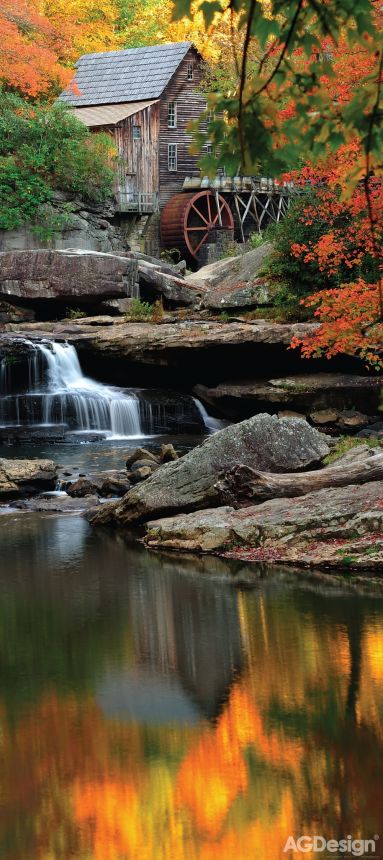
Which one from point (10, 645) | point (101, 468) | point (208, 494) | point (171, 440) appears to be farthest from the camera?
point (171, 440)

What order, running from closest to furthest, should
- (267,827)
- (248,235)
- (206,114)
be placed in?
1. (206,114)
2. (267,827)
3. (248,235)

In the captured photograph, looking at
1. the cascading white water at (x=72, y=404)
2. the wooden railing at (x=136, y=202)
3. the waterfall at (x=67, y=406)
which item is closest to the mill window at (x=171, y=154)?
the wooden railing at (x=136, y=202)

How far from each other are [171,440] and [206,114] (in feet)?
58.7

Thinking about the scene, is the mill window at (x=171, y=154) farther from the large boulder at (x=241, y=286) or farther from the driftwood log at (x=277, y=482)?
the driftwood log at (x=277, y=482)

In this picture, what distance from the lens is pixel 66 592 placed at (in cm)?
1123

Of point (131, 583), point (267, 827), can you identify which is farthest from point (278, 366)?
point (267, 827)

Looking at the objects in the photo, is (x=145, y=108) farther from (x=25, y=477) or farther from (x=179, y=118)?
(x=25, y=477)

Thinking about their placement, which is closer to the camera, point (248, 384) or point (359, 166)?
point (359, 166)

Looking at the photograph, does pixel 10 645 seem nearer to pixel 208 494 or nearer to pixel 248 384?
pixel 208 494

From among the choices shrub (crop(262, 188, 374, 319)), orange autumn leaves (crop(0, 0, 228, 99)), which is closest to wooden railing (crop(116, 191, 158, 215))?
orange autumn leaves (crop(0, 0, 228, 99))

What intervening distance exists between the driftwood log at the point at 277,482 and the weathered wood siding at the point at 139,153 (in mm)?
29125

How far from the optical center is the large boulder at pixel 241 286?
83.0 ft

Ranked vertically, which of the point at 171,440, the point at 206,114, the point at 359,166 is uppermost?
the point at 206,114

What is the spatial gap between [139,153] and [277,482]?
1203 inches
